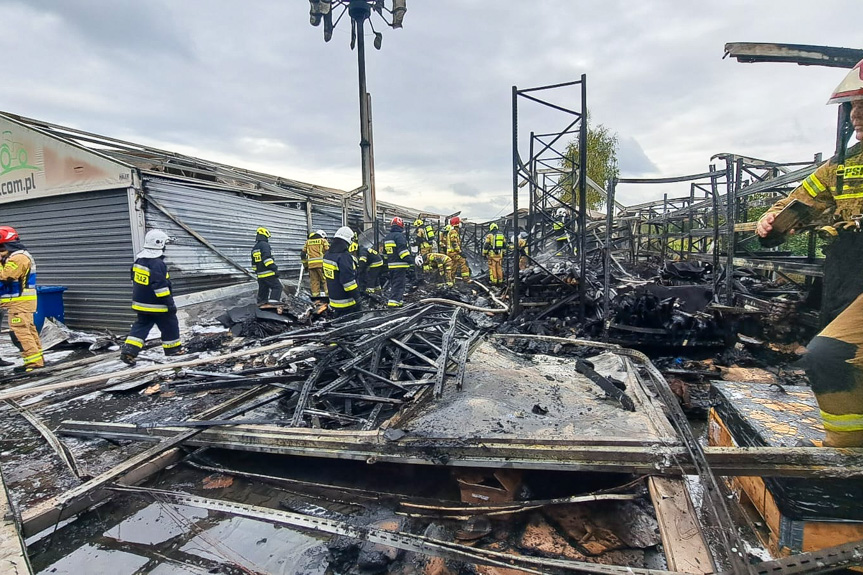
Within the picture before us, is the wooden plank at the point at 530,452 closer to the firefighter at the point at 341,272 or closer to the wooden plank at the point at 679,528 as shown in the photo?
the wooden plank at the point at 679,528

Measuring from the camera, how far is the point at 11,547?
1837mm

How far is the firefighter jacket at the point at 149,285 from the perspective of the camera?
547 centimetres

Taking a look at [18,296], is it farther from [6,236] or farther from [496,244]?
[496,244]

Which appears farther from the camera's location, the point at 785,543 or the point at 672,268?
the point at 672,268

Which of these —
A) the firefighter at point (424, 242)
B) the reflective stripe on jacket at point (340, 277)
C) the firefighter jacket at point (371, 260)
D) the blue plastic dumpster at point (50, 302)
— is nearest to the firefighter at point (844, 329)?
the reflective stripe on jacket at point (340, 277)

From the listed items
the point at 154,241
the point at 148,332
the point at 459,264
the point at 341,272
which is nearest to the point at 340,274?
the point at 341,272

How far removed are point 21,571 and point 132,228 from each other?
7.01 meters

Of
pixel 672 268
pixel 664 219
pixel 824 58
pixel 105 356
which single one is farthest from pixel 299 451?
pixel 664 219

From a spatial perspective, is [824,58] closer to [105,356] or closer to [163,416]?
[163,416]

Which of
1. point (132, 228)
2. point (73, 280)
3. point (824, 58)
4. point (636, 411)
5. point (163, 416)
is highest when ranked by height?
point (824, 58)

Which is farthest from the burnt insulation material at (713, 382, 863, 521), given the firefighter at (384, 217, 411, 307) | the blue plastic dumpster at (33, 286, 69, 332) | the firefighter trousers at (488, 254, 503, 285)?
the blue plastic dumpster at (33, 286, 69, 332)

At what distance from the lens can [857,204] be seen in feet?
6.32

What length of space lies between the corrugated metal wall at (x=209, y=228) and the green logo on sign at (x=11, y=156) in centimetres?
285

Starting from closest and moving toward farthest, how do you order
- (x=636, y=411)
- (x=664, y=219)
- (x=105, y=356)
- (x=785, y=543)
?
(x=785, y=543)
(x=636, y=411)
(x=105, y=356)
(x=664, y=219)
